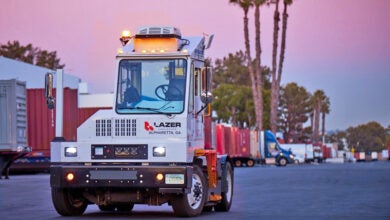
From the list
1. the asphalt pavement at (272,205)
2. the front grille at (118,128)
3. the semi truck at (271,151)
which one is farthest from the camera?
the semi truck at (271,151)

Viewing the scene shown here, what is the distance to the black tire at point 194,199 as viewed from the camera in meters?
16.2

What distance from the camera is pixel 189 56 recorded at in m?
16.9

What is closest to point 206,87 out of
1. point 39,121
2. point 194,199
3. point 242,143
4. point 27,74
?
point 194,199

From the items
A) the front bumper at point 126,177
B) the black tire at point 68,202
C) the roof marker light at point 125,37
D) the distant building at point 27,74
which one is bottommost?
the black tire at point 68,202

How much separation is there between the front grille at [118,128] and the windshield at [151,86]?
0.31m

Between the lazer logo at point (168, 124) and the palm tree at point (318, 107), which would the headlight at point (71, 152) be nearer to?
the lazer logo at point (168, 124)

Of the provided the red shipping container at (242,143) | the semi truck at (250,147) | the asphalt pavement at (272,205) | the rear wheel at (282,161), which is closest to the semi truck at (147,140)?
the asphalt pavement at (272,205)

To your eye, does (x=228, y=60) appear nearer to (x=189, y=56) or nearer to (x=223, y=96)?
(x=223, y=96)

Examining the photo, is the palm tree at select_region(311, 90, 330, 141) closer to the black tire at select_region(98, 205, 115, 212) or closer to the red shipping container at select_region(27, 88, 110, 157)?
the red shipping container at select_region(27, 88, 110, 157)

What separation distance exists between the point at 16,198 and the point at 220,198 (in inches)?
299

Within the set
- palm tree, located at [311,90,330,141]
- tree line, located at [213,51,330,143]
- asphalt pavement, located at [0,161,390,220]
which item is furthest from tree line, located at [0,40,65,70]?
asphalt pavement, located at [0,161,390,220]

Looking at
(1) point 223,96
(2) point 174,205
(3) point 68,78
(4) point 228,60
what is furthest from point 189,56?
(4) point 228,60

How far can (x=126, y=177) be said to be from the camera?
15820 mm

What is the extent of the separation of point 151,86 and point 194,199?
221cm
